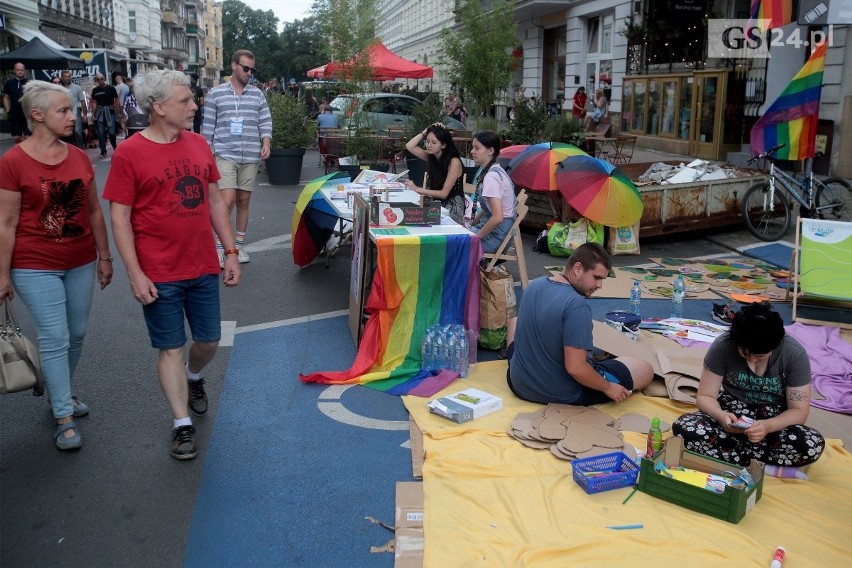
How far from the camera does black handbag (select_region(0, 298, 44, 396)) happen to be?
3.77 meters

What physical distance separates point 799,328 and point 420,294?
3.18 metres

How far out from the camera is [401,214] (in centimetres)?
574

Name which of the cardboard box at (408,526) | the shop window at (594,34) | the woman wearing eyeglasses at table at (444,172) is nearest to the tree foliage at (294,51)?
the shop window at (594,34)

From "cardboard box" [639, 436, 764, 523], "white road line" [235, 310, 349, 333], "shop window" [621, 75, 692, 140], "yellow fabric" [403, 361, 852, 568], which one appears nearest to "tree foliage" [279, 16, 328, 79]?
"shop window" [621, 75, 692, 140]

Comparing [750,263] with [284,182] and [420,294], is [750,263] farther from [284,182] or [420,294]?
[284,182]

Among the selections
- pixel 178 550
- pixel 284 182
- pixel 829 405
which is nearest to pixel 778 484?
pixel 829 405

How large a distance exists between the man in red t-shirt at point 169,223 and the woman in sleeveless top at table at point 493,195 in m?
2.94

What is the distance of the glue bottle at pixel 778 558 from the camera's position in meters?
3.17

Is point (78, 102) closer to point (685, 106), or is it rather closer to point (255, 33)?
point (685, 106)

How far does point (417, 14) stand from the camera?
5388 centimetres

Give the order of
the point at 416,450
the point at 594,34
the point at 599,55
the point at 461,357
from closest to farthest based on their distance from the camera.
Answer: the point at 416,450, the point at 461,357, the point at 599,55, the point at 594,34

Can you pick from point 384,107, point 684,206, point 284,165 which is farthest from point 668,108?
point 684,206

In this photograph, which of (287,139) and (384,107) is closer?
(287,139)

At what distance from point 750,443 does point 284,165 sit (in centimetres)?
1177
